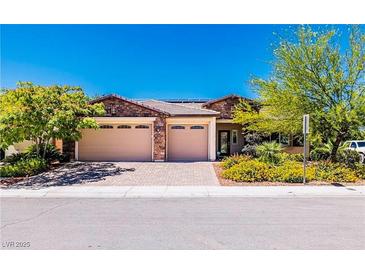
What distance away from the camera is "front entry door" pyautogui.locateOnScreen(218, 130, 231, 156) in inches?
971

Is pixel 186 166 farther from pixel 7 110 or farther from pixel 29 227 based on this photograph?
pixel 29 227

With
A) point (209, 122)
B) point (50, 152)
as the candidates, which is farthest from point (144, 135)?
point (50, 152)

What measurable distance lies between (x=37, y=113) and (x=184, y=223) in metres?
10.5

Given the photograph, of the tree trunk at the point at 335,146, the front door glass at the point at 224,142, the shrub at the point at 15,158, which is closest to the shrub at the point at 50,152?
the shrub at the point at 15,158

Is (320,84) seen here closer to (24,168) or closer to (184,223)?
(184,223)

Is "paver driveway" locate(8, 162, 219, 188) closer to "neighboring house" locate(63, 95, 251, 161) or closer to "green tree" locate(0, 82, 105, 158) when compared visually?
"neighboring house" locate(63, 95, 251, 161)

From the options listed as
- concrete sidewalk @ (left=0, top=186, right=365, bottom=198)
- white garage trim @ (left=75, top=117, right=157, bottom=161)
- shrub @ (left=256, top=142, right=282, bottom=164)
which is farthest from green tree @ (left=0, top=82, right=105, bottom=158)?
shrub @ (left=256, top=142, right=282, bottom=164)

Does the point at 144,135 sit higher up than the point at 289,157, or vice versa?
the point at 144,135

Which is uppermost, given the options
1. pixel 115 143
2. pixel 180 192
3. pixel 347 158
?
pixel 115 143

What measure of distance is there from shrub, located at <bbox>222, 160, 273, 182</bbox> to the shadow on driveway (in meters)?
5.45

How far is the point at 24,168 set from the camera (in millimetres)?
15070

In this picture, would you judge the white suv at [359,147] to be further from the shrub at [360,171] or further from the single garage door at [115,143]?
the single garage door at [115,143]

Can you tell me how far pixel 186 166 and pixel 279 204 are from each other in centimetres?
875

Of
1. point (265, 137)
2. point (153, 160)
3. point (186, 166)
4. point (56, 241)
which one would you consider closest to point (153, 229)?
point (56, 241)
